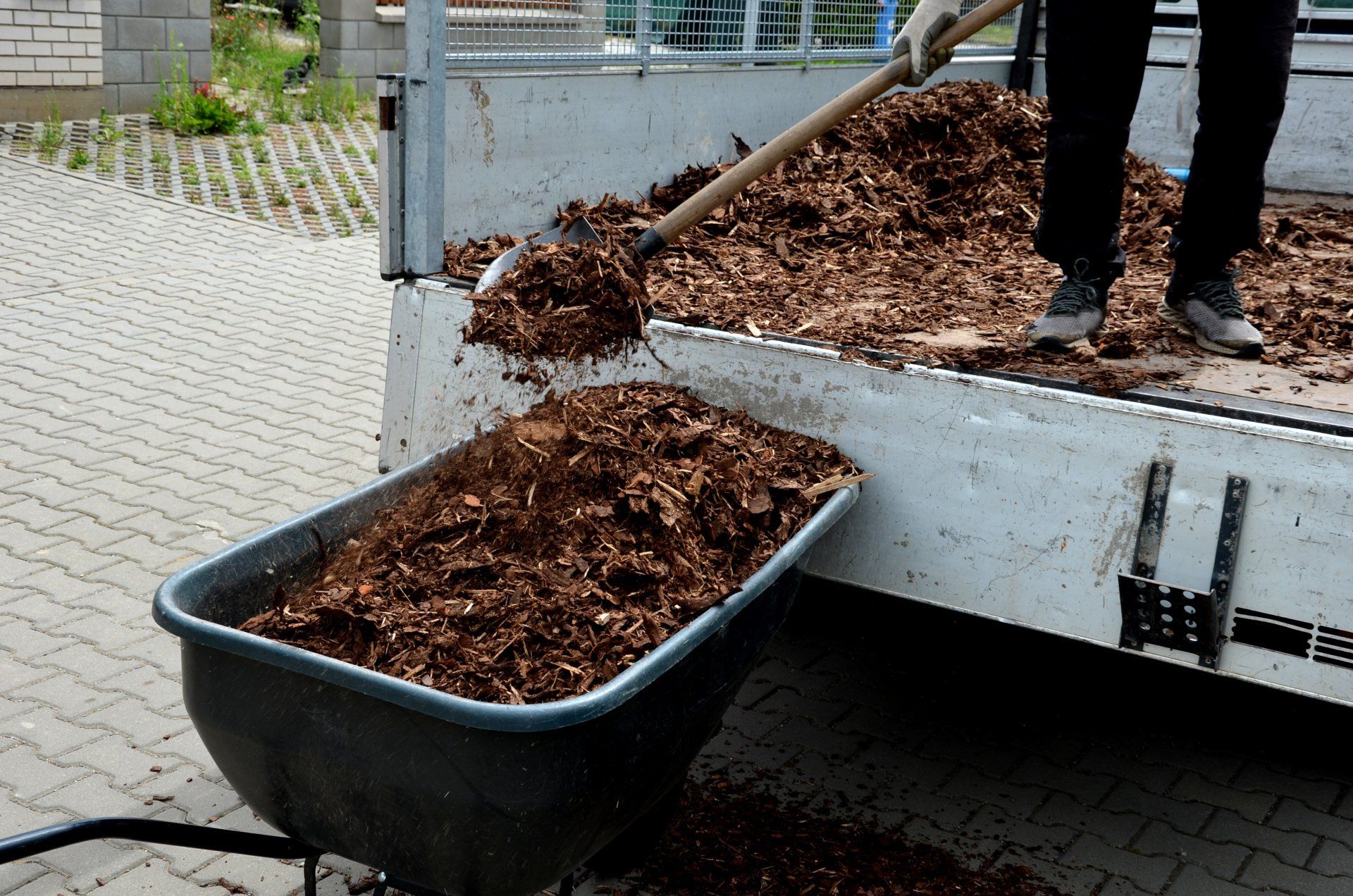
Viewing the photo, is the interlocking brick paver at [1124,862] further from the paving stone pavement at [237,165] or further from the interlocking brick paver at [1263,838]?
the paving stone pavement at [237,165]

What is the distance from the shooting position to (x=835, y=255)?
3.87 m

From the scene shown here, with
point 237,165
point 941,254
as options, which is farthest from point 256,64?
point 941,254

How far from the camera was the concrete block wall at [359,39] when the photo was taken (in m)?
12.7

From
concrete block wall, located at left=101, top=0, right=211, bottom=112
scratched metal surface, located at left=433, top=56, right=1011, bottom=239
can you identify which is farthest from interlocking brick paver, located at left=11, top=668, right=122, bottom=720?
concrete block wall, located at left=101, top=0, right=211, bottom=112

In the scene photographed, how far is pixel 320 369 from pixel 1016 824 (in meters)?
4.09

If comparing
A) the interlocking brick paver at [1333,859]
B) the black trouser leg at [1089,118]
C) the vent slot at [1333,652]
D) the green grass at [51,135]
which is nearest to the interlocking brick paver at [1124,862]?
the interlocking brick paver at [1333,859]

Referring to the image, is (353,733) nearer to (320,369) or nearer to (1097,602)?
(1097,602)

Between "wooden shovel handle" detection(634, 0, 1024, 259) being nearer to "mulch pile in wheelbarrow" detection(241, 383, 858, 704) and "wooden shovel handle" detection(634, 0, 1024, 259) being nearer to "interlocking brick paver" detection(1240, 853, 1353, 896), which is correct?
"mulch pile in wheelbarrow" detection(241, 383, 858, 704)

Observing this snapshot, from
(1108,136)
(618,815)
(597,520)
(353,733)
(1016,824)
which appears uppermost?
(1108,136)

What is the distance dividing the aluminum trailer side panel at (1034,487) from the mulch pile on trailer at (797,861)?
61 centimetres

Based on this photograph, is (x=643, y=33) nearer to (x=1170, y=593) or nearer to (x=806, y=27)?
(x=806, y=27)

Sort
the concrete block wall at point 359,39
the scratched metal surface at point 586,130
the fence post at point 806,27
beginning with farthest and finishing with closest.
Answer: the concrete block wall at point 359,39, the fence post at point 806,27, the scratched metal surface at point 586,130

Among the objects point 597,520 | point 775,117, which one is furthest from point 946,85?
point 597,520

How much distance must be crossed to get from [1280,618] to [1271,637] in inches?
1.4
